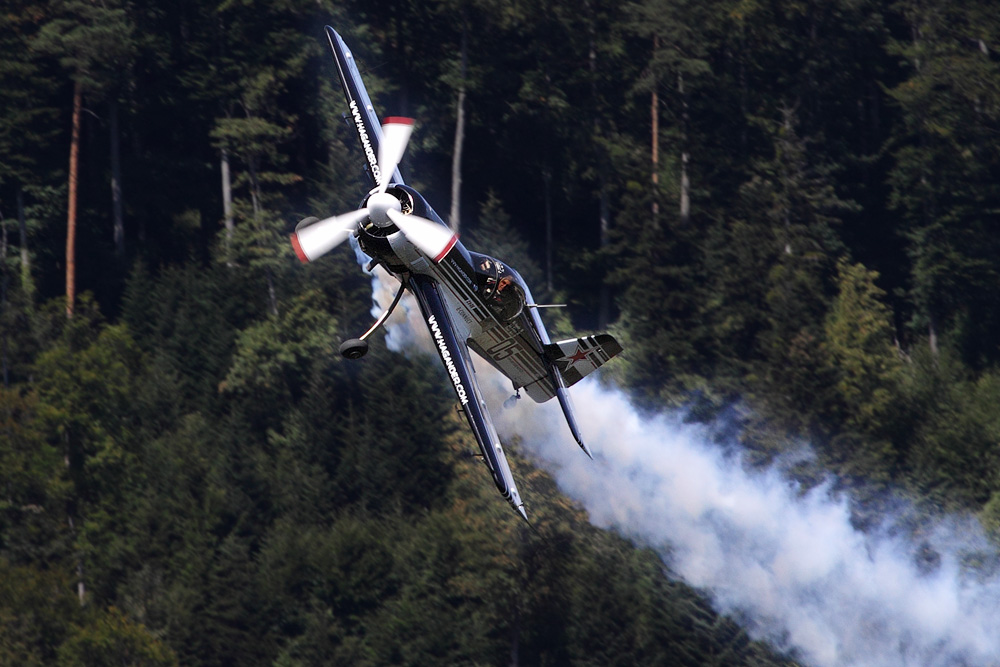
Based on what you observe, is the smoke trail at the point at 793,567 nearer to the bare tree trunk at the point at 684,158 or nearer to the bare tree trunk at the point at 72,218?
the bare tree trunk at the point at 684,158

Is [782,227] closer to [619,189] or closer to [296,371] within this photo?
[619,189]

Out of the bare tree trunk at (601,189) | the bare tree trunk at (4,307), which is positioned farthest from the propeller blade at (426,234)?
the bare tree trunk at (4,307)

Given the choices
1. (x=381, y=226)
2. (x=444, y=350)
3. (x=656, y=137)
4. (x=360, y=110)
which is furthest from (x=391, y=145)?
(x=656, y=137)

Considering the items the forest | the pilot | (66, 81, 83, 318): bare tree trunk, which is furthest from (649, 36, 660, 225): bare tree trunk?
the pilot

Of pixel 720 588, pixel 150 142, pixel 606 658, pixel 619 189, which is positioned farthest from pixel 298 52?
pixel 720 588

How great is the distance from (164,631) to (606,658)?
53.3 feet

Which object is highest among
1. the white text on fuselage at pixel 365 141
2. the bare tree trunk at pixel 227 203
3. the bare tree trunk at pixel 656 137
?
the white text on fuselage at pixel 365 141

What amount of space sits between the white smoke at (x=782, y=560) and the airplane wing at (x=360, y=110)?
12006 mm

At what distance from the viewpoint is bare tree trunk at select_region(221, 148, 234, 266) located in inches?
2836

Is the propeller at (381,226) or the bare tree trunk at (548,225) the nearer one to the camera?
the propeller at (381,226)

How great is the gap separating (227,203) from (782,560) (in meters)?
33.1

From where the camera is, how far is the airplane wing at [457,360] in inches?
1297

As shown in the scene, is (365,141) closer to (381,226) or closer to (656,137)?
(381,226)

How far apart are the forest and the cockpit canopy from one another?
24.7 meters
